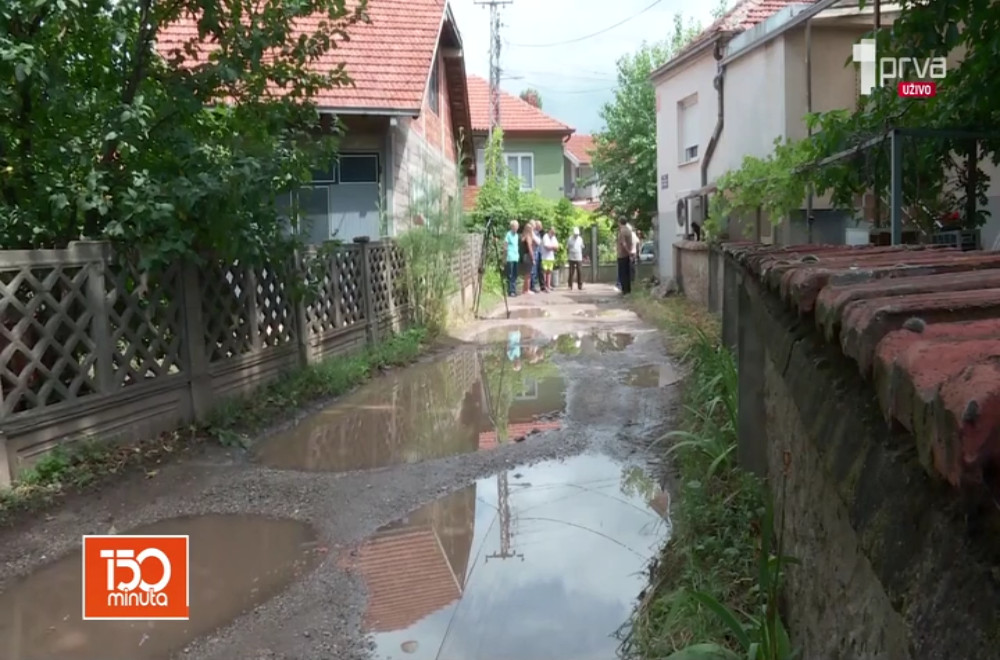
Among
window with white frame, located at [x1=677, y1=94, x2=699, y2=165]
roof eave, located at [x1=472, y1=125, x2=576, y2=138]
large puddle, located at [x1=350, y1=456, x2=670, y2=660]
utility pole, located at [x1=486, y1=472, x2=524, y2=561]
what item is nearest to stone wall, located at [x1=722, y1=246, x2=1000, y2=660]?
large puddle, located at [x1=350, y1=456, x2=670, y2=660]

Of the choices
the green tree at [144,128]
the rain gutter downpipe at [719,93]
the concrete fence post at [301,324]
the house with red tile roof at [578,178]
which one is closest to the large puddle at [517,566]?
the green tree at [144,128]

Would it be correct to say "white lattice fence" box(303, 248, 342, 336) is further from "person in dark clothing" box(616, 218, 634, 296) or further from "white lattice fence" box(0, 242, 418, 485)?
"person in dark clothing" box(616, 218, 634, 296)

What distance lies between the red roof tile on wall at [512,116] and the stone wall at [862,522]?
109 feet

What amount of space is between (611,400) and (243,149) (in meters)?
3.91

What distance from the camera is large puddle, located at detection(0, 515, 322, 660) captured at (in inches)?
142

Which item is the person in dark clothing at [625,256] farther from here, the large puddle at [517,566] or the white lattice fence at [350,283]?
the large puddle at [517,566]

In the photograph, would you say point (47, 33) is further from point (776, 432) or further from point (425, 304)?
point (425, 304)

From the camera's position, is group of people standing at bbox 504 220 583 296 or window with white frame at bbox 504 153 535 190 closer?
group of people standing at bbox 504 220 583 296

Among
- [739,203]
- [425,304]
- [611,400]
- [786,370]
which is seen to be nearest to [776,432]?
[786,370]

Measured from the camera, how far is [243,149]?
23.3 ft

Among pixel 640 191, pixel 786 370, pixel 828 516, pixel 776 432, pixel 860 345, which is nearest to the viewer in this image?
pixel 860 345

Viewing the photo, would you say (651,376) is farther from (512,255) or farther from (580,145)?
(580,145)

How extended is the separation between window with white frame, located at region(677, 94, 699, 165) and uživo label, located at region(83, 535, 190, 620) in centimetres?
1576

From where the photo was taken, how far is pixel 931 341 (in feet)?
3.73
